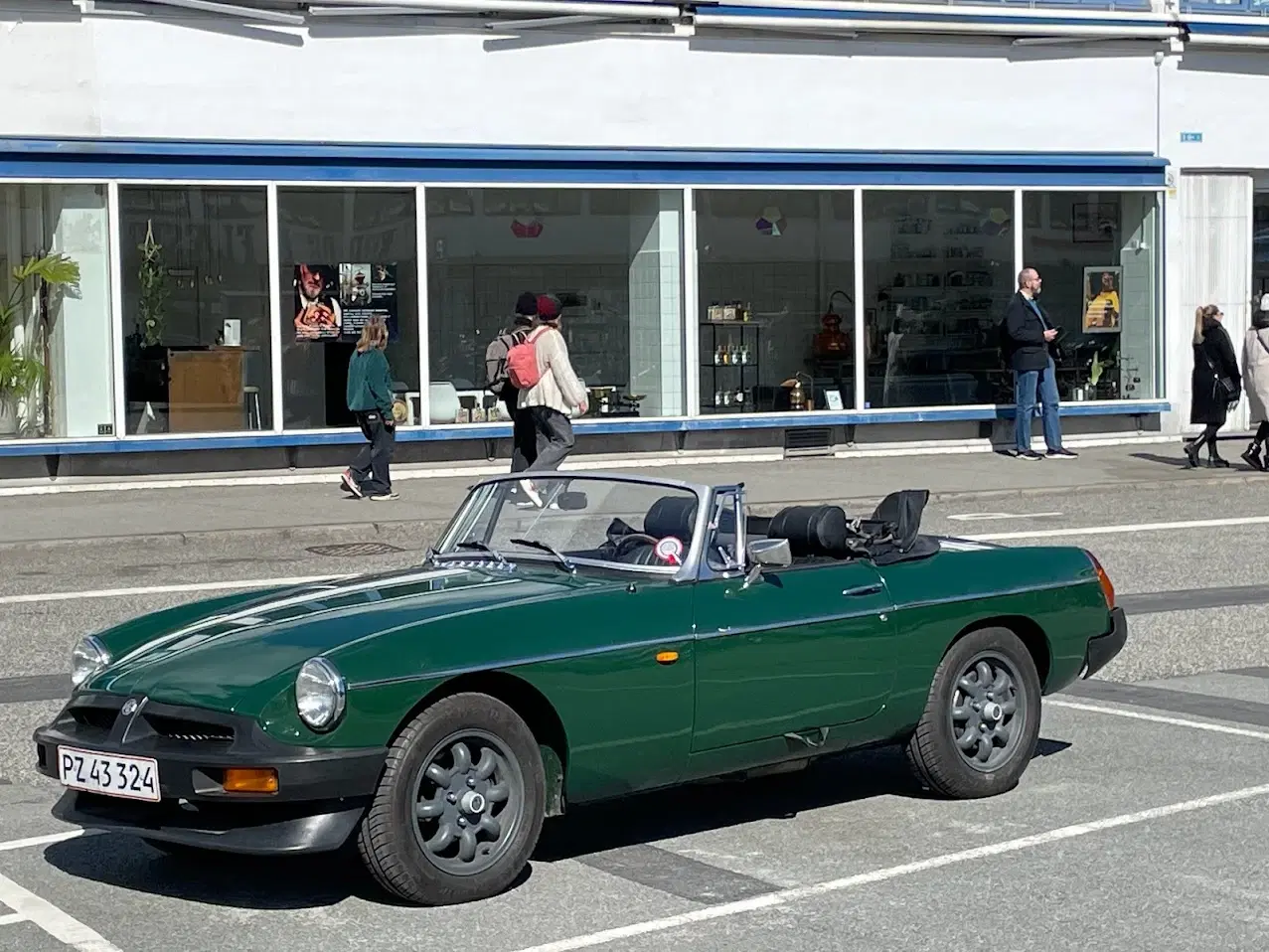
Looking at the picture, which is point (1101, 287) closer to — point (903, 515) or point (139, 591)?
point (139, 591)

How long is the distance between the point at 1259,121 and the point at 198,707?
2125 centimetres

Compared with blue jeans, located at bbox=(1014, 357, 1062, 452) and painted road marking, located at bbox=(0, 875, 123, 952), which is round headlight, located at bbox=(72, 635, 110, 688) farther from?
blue jeans, located at bbox=(1014, 357, 1062, 452)

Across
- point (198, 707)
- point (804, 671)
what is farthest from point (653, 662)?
point (198, 707)

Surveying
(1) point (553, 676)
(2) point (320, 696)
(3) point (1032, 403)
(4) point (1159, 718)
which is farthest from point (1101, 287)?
(2) point (320, 696)

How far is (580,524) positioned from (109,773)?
2.02 metres

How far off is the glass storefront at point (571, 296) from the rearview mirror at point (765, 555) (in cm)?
1380

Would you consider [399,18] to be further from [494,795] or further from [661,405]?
[494,795]

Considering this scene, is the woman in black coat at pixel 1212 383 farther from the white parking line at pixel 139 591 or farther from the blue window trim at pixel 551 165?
the white parking line at pixel 139 591

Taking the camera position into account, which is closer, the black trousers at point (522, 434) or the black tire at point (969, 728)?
the black tire at point (969, 728)

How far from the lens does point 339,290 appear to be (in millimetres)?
20484

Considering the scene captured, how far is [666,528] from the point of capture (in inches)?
277

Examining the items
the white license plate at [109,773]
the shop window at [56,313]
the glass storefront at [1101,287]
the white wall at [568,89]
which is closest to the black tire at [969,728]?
the white license plate at [109,773]

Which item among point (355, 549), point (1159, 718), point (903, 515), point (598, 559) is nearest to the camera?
point (598, 559)

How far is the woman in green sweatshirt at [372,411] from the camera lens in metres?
18.2
